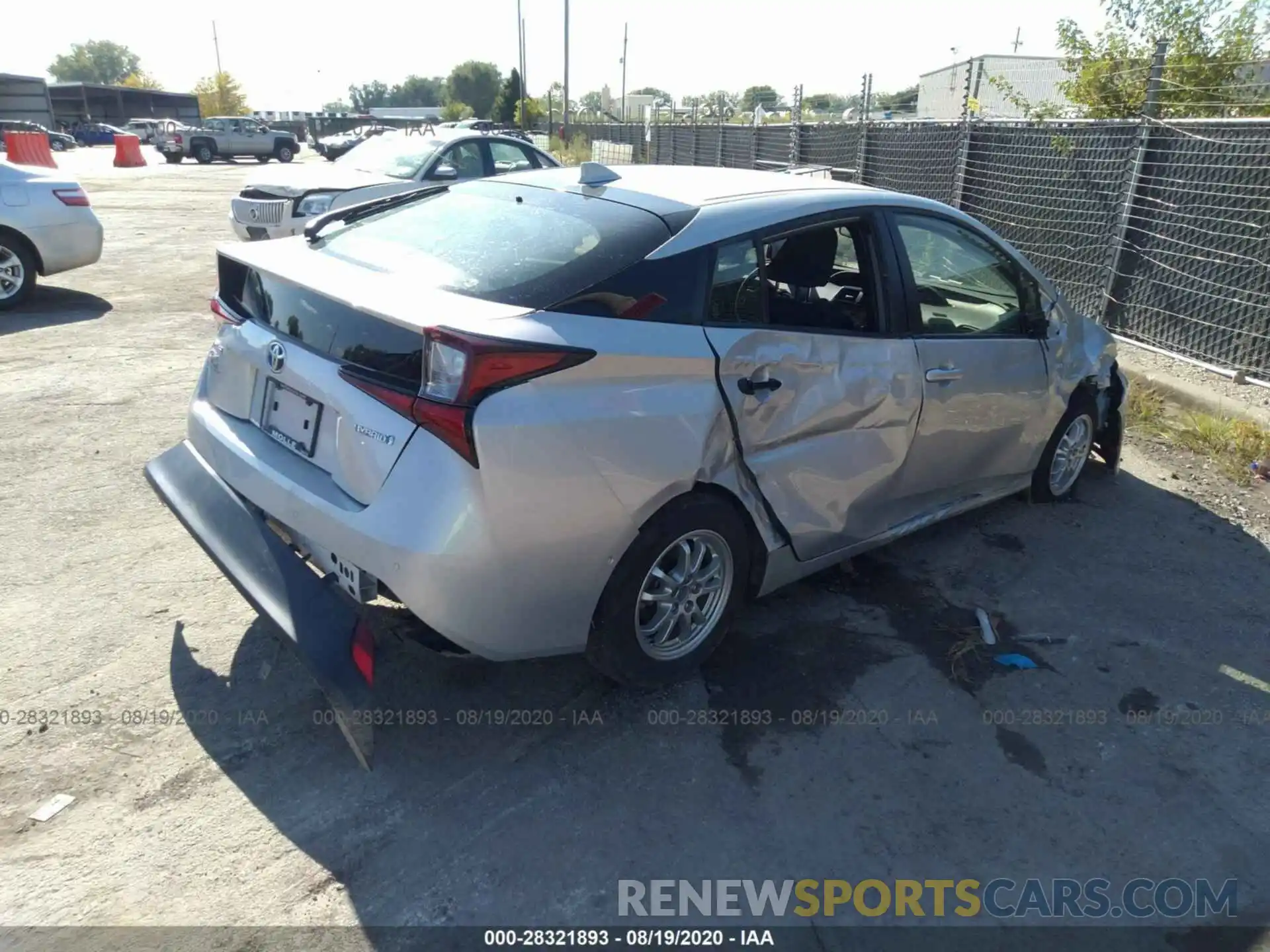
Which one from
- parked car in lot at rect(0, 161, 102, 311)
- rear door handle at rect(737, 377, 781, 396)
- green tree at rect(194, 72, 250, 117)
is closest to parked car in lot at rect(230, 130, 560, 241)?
parked car in lot at rect(0, 161, 102, 311)

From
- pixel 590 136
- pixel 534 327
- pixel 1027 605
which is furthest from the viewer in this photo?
pixel 590 136

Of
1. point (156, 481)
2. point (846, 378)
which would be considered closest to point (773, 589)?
point (846, 378)

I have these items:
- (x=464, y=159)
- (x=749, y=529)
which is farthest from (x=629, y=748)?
(x=464, y=159)

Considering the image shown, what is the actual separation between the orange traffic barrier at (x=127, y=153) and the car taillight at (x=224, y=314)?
35913 mm

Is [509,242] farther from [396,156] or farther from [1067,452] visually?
[396,156]

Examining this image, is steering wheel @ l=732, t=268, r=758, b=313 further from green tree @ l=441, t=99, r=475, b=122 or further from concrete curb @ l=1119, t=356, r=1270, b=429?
green tree @ l=441, t=99, r=475, b=122

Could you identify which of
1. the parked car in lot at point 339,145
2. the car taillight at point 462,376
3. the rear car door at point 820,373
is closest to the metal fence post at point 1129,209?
the rear car door at point 820,373

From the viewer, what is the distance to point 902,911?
2.53 m

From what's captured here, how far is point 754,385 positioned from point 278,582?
1658mm

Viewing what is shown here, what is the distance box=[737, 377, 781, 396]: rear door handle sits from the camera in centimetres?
315

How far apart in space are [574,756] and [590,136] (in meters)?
41.2

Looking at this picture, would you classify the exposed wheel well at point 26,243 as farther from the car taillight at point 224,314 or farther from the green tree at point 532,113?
the green tree at point 532,113

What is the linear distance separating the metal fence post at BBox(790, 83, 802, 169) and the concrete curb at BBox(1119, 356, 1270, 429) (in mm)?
8986

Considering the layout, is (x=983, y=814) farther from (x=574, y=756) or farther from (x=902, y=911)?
(x=574, y=756)
